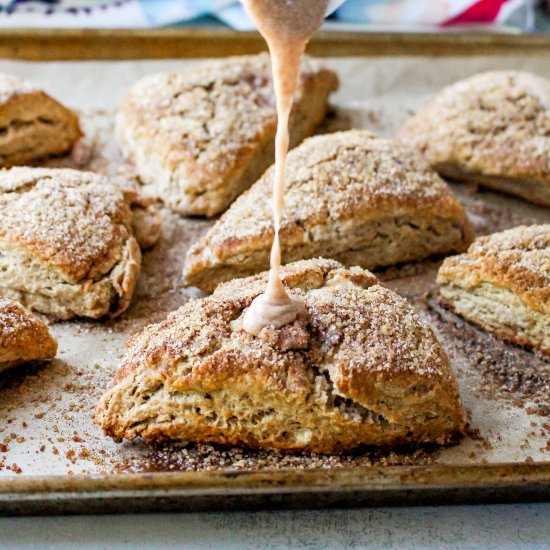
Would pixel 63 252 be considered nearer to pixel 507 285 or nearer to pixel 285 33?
pixel 285 33

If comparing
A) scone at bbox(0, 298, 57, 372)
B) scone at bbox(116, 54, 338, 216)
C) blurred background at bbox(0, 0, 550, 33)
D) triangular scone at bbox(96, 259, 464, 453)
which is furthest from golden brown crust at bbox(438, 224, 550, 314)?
blurred background at bbox(0, 0, 550, 33)

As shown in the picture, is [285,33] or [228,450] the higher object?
[285,33]

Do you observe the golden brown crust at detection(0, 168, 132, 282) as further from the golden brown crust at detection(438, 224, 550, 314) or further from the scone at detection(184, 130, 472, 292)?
the golden brown crust at detection(438, 224, 550, 314)

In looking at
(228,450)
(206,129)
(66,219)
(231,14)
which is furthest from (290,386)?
(231,14)

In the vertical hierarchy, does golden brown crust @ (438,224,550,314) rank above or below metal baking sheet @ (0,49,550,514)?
above

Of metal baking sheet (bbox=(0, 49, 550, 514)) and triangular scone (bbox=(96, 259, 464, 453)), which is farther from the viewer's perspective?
triangular scone (bbox=(96, 259, 464, 453))
